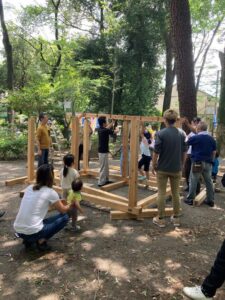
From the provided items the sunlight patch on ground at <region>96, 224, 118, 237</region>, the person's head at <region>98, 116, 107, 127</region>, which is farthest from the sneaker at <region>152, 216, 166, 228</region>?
the person's head at <region>98, 116, 107, 127</region>

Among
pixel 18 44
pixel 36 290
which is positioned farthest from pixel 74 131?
pixel 18 44

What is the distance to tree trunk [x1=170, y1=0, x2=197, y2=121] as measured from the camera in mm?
8023

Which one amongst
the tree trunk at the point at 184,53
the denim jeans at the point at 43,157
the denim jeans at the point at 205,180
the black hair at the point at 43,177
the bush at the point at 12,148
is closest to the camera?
the black hair at the point at 43,177

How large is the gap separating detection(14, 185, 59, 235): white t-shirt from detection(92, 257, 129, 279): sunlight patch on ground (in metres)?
0.89

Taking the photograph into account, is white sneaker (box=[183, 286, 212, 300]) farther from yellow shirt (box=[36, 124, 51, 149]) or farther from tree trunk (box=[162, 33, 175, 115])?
tree trunk (box=[162, 33, 175, 115])

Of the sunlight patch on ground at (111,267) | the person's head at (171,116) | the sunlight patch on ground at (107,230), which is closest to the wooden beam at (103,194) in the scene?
the sunlight patch on ground at (107,230)

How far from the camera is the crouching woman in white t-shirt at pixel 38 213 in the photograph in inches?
154

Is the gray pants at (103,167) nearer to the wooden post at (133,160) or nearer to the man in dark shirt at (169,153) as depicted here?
the wooden post at (133,160)

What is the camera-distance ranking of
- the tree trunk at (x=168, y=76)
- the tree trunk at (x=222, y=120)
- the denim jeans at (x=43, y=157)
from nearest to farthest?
the denim jeans at (x=43, y=157)
the tree trunk at (x=222, y=120)
the tree trunk at (x=168, y=76)

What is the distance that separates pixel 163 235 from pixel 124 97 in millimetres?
14759

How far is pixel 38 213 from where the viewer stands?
156 inches

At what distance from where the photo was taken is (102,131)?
7203mm

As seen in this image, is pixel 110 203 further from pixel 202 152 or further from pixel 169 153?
pixel 202 152

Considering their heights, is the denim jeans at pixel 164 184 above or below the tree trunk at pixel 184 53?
below
